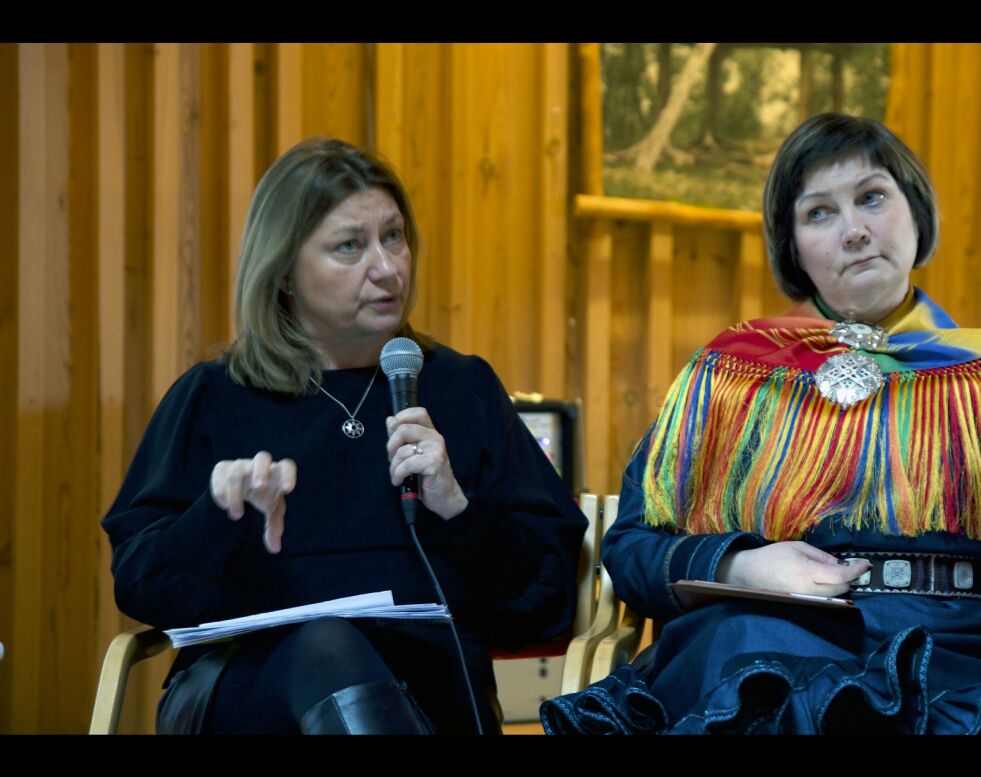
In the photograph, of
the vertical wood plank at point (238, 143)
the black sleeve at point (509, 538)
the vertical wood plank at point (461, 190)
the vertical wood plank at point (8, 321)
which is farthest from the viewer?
the vertical wood plank at point (461, 190)

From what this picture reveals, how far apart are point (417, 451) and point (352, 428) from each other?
0.27 metres

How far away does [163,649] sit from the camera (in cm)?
217

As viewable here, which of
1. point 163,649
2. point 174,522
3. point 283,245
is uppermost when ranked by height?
point 283,245

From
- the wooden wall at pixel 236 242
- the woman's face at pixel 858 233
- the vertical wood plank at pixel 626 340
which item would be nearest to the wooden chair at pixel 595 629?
the woman's face at pixel 858 233

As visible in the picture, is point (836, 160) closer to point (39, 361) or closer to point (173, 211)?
point (173, 211)

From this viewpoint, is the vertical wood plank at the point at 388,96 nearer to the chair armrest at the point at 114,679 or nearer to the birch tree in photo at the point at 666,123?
the birch tree in photo at the point at 666,123

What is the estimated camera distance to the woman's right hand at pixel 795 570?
1.85 meters

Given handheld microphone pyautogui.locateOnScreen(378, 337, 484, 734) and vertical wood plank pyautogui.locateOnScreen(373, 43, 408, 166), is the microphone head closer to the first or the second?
handheld microphone pyautogui.locateOnScreen(378, 337, 484, 734)

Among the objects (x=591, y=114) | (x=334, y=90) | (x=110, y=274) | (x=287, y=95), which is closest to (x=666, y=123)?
(x=591, y=114)

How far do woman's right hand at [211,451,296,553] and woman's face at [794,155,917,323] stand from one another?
0.94 m

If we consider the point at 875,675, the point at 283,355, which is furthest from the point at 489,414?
the point at 875,675

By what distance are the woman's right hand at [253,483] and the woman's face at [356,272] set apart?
0.42m

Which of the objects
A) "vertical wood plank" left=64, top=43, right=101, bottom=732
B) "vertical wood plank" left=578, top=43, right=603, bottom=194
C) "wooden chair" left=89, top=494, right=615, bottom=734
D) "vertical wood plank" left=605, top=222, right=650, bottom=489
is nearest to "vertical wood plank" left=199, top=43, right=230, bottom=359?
"vertical wood plank" left=64, top=43, right=101, bottom=732
